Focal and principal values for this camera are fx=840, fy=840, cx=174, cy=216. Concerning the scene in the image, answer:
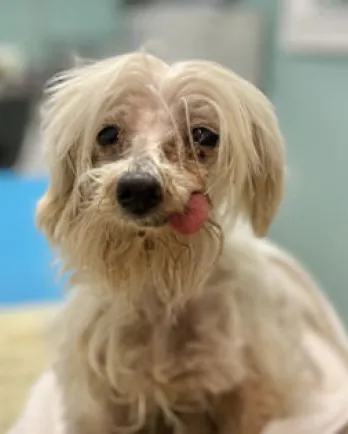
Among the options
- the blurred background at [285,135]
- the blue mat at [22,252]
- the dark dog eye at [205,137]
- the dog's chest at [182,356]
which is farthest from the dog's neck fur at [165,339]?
the blue mat at [22,252]

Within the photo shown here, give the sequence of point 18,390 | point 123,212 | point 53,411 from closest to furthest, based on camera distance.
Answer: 1. point 123,212
2. point 53,411
3. point 18,390

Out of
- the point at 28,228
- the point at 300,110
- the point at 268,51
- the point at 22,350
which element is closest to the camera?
the point at 22,350

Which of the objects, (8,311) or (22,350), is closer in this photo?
(22,350)

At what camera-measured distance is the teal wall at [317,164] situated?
5.71 ft

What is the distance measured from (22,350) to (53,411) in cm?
29

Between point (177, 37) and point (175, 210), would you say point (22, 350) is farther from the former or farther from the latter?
point (177, 37)

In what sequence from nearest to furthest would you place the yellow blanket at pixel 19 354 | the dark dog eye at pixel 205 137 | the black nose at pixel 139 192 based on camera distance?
1. the black nose at pixel 139 192
2. the dark dog eye at pixel 205 137
3. the yellow blanket at pixel 19 354

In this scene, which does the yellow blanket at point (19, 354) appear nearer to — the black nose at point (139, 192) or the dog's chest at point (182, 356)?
the dog's chest at point (182, 356)

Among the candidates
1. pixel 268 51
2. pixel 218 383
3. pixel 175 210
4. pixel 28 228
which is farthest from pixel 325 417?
pixel 268 51

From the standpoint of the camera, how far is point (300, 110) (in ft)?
6.25

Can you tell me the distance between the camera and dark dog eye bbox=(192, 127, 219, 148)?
85 centimetres

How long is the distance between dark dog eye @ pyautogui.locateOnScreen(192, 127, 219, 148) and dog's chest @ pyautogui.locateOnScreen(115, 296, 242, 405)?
0.18 metres

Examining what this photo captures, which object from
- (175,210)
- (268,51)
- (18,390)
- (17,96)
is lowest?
(17,96)

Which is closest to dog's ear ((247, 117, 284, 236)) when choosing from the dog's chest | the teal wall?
the dog's chest
